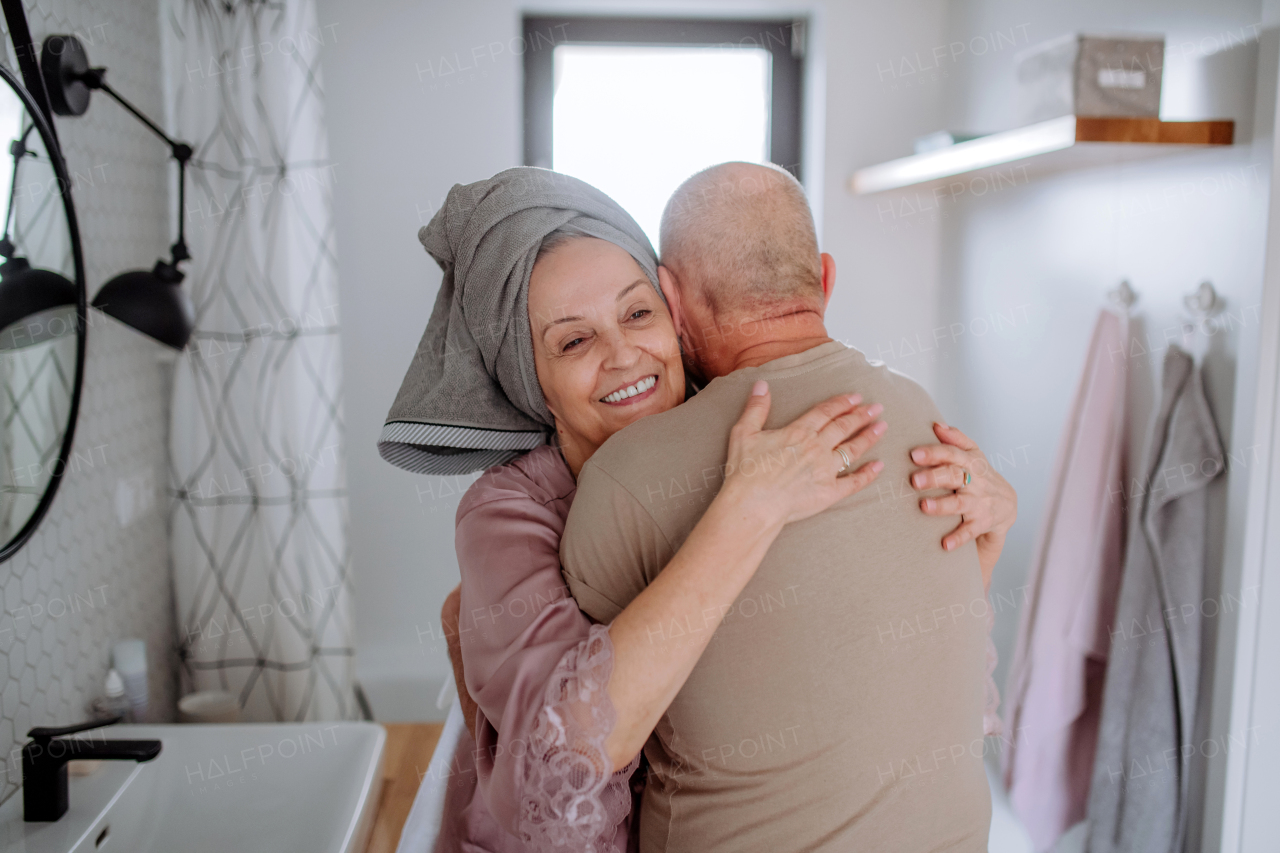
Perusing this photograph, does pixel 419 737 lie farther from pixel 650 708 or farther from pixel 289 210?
pixel 650 708

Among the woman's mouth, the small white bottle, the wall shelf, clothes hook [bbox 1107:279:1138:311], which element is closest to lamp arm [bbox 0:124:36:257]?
the small white bottle

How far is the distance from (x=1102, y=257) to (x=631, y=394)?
1.14 metres

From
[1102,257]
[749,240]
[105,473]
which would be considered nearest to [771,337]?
Result: [749,240]

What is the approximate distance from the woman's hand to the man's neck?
78 mm

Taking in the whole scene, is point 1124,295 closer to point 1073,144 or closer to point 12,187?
point 1073,144

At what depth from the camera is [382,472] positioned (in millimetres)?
2287

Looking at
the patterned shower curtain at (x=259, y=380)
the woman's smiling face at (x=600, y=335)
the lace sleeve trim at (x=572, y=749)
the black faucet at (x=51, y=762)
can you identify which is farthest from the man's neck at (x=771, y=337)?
the patterned shower curtain at (x=259, y=380)

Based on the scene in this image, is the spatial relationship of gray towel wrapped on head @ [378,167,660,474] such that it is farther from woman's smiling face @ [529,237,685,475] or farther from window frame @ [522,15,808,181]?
window frame @ [522,15,808,181]

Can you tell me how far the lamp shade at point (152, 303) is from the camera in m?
1.45

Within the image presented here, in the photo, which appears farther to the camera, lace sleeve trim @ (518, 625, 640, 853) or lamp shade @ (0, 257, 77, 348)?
lamp shade @ (0, 257, 77, 348)

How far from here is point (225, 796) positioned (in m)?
1.38

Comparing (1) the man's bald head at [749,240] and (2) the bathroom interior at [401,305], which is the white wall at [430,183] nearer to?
(2) the bathroom interior at [401,305]

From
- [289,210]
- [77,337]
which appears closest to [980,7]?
[289,210]

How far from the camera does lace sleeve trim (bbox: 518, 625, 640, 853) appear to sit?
731 millimetres
